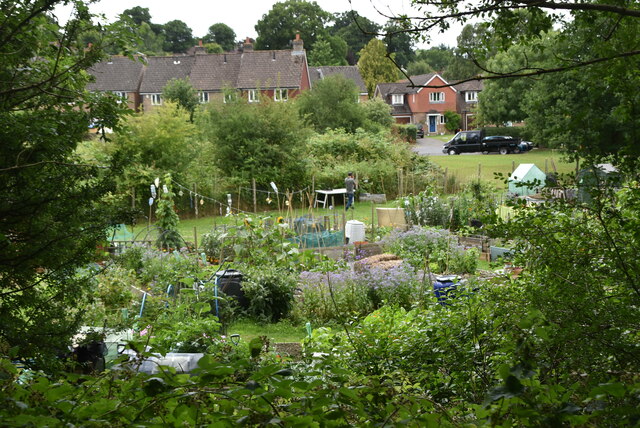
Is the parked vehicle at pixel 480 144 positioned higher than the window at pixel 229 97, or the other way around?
the window at pixel 229 97

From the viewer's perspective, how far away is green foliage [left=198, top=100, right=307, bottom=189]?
22.2 metres

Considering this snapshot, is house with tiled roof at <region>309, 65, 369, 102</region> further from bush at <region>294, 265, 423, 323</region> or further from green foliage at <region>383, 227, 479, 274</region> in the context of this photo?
bush at <region>294, 265, 423, 323</region>

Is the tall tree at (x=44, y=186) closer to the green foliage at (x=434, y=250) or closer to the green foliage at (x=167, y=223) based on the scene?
the green foliage at (x=434, y=250)

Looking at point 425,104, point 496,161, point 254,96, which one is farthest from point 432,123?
point 254,96

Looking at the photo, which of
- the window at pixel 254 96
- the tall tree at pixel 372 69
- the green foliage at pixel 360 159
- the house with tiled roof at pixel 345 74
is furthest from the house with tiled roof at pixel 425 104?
the green foliage at pixel 360 159

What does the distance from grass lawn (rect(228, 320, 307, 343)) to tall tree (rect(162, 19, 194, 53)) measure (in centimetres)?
7666

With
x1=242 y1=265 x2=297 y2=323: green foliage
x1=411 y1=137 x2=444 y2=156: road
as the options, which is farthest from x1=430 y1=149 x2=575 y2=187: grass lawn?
x1=242 y1=265 x2=297 y2=323: green foliage

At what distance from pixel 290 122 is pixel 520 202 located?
63.4ft

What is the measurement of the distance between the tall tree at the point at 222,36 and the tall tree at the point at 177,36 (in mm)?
2237

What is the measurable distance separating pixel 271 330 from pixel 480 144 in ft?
101

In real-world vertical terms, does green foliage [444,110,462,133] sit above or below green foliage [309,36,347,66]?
below

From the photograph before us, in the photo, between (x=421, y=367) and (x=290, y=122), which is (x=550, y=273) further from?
(x=290, y=122)

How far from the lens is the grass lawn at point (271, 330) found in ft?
28.5

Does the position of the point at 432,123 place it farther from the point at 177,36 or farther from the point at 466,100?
the point at 177,36
